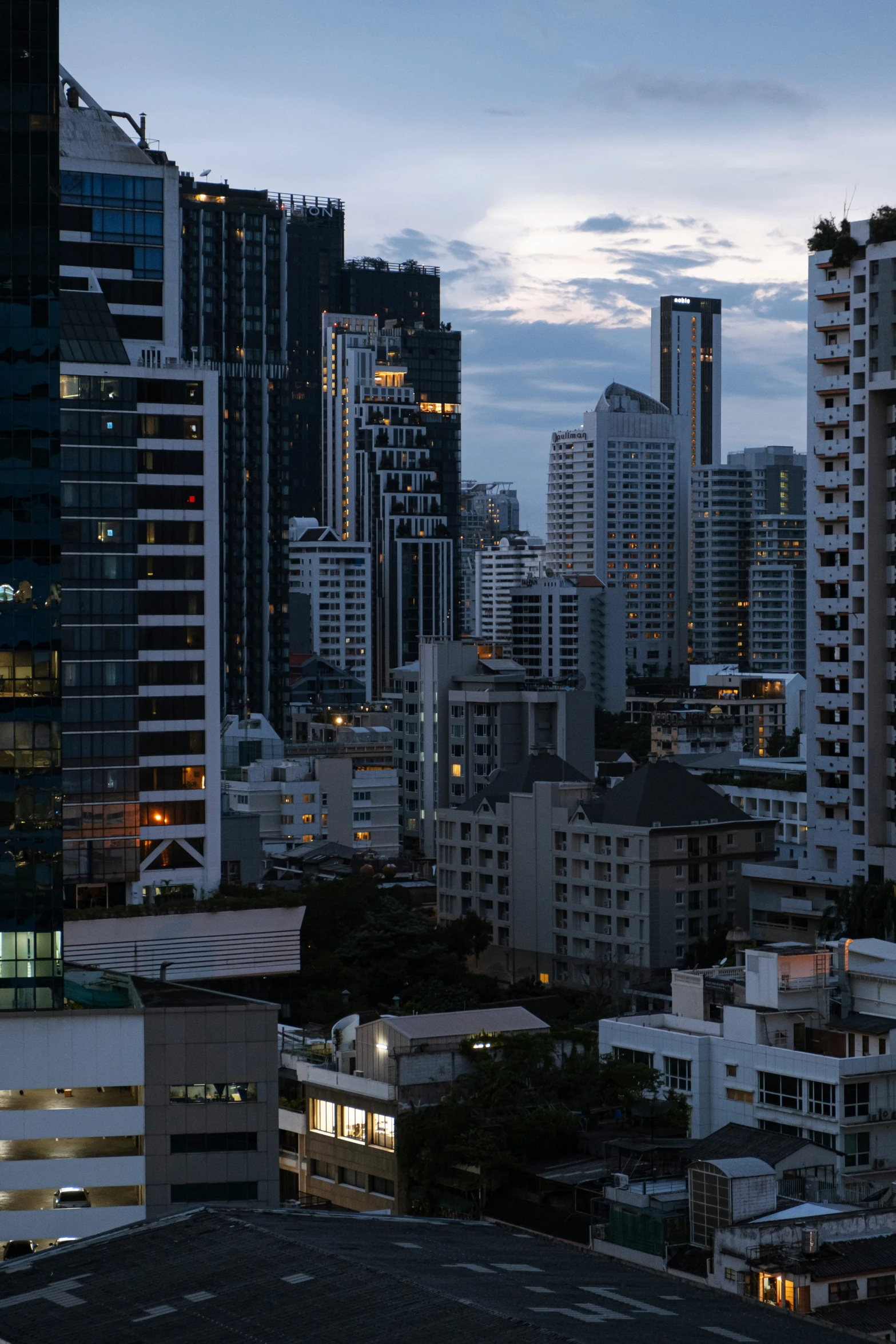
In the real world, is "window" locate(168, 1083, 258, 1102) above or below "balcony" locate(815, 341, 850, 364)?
below

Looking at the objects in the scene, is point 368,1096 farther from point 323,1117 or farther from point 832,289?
point 832,289

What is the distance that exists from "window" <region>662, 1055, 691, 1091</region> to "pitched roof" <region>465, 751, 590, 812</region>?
56.6 meters

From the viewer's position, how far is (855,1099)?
→ 64.6m

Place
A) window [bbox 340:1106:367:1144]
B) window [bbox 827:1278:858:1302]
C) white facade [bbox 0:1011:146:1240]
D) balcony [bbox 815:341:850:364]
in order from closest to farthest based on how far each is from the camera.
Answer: window [bbox 827:1278:858:1302] → white facade [bbox 0:1011:146:1240] → window [bbox 340:1106:367:1144] → balcony [bbox 815:341:850:364]

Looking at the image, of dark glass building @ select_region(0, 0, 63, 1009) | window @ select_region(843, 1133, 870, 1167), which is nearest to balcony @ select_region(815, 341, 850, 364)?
dark glass building @ select_region(0, 0, 63, 1009)

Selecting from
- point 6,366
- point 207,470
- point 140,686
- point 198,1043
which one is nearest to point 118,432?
point 207,470

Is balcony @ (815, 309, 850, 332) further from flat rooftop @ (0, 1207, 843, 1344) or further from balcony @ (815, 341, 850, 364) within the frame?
flat rooftop @ (0, 1207, 843, 1344)

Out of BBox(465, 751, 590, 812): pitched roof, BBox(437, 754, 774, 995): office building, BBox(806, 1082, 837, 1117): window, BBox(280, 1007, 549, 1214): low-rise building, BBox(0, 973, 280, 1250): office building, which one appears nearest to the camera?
BBox(0, 973, 280, 1250): office building

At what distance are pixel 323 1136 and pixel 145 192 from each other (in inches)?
2182

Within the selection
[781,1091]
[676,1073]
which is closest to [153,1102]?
[676,1073]

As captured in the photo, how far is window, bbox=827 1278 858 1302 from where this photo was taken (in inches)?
1892

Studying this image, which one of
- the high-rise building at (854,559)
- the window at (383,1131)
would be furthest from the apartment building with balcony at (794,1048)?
the high-rise building at (854,559)

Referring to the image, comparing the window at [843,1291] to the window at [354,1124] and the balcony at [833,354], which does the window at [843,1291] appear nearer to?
the window at [354,1124]

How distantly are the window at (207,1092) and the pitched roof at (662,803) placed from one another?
194 ft
